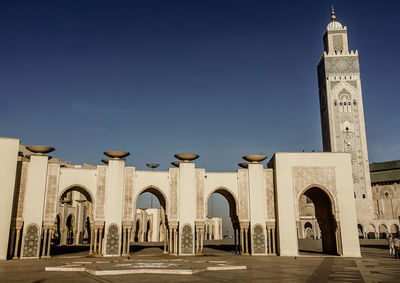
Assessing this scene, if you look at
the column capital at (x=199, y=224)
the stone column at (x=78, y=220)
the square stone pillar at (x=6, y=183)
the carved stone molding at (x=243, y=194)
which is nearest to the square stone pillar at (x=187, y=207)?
the column capital at (x=199, y=224)

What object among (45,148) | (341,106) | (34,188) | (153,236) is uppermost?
(341,106)

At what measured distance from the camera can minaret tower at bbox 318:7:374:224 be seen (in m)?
48.5

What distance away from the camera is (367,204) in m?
47.7

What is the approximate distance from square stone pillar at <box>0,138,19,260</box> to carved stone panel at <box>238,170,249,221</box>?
1141cm

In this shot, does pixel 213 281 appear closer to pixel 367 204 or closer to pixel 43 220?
A: pixel 43 220

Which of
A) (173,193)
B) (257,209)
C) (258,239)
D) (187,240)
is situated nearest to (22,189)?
(173,193)

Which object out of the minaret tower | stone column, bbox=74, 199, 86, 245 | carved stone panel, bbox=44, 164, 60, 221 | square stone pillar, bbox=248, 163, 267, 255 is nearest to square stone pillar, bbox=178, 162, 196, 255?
square stone pillar, bbox=248, 163, 267, 255

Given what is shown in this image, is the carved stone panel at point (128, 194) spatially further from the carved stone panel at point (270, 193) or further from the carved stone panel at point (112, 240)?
the carved stone panel at point (270, 193)

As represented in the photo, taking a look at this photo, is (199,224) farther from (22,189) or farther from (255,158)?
(22,189)

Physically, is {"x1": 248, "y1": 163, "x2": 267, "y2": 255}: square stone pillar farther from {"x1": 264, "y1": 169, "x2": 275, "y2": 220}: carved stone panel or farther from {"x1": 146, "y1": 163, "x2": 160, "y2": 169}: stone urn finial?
{"x1": 146, "y1": 163, "x2": 160, "y2": 169}: stone urn finial

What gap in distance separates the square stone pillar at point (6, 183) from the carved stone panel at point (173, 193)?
7.72 metres

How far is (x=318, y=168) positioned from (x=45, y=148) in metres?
14.4

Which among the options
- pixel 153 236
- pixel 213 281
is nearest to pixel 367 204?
pixel 153 236

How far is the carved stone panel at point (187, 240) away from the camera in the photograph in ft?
63.7
